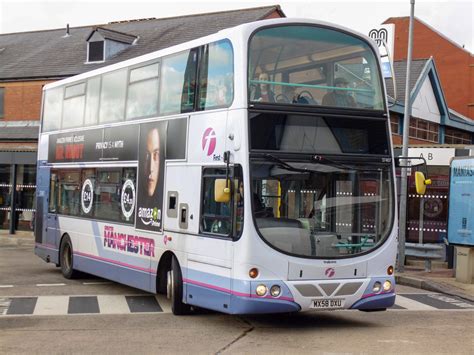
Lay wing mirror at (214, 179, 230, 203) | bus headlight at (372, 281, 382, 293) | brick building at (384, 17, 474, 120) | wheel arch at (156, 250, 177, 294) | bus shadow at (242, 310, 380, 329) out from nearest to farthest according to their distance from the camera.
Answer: wing mirror at (214, 179, 230, 203), bus headlight at (372, 281, 382, 293), bus shadow at (242, 310, 380, 329), wheel arch at (156, 250, 177, 294), brick building at (384, 17, 474, 120)

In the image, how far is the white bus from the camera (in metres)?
9.30

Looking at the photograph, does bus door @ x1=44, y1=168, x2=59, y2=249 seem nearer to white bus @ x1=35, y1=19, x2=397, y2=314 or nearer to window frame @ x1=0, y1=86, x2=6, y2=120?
white bus @ x1=35, y1=19, x2=397, y2=314

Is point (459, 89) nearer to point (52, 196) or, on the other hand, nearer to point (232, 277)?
point (52, 196)

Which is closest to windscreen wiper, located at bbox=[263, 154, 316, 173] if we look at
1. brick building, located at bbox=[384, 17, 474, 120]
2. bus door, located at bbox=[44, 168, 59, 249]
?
bus door, located at bbox=[44, 168, 59, 249]

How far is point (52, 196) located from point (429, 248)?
867 cm

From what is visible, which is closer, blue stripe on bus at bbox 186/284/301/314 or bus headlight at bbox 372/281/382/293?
blue stripe on bus at bbox 186/284/301/314

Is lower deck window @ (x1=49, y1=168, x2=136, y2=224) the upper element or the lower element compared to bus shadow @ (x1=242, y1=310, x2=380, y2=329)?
upper

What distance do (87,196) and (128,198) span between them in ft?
6.75

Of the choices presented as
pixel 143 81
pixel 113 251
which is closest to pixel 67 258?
pixel 113 251

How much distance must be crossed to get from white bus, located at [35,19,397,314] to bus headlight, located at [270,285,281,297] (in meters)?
0.02

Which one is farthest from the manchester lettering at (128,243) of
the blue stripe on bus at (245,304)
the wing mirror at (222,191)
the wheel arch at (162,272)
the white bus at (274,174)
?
the wing mirror at (222,191)

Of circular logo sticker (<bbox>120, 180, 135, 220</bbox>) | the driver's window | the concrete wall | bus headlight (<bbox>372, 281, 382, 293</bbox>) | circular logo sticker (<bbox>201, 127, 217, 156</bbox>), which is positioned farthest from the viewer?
the concrete wall

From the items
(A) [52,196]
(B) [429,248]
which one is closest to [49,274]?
(A) [52,196]

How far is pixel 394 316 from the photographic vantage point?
37.6ft
